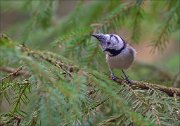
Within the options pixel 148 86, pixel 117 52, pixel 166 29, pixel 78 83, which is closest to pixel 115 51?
pixel 117 52

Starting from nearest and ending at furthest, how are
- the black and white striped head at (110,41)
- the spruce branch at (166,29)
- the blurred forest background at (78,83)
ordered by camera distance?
the blurred forest background at (78,83), the black and white striped head at (110,41), the spruce branch at (166,29)

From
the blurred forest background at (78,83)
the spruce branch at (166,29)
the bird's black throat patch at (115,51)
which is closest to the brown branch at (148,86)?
the blurred forest background at (78,83)

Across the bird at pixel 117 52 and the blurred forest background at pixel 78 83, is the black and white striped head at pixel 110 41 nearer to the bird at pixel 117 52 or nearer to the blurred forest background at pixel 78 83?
the bird at pixel 117 52

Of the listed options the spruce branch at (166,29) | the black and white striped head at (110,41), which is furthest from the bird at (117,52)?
the spruce branch at (166,29)

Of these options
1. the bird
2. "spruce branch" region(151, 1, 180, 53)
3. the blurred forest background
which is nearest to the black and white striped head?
the bird

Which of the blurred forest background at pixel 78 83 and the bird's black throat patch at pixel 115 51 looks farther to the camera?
the bird's black throat patch at pixel 115 51

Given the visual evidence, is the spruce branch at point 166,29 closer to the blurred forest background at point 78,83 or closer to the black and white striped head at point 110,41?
the blurred forest background at point 78,83

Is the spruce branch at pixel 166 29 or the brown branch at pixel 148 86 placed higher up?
the spruce branch at pixel 166 29

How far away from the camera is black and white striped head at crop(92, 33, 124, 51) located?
158cm

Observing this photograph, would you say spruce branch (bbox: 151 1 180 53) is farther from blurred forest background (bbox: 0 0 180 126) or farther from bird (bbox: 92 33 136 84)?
bird (bbox: 92 33 136 84)

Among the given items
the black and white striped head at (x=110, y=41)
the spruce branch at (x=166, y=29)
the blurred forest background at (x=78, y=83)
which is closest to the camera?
the blurred forest background at (x=78, y=83)

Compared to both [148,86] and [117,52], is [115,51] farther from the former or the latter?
[148,86]

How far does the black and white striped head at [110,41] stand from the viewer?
1581 millimetres

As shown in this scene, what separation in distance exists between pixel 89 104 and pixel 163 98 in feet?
0.82
